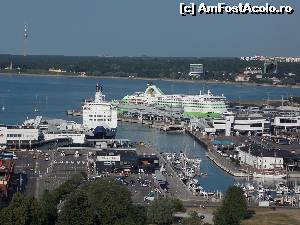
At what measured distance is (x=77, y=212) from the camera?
309 inches

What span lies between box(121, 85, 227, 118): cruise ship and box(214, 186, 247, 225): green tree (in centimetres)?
1293

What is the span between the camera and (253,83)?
41719mm

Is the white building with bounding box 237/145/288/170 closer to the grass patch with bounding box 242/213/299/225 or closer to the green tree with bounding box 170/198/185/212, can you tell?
the grass patch with bounding box 242/213/299/225

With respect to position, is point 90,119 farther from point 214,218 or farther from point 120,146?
point 214,218

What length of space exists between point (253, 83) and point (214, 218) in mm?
33338

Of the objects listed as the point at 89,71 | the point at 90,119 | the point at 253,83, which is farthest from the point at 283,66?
the point at 90,119

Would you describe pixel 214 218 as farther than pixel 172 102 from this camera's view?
No

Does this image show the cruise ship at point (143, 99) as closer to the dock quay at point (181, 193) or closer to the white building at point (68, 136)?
the white building at point (68, 136)

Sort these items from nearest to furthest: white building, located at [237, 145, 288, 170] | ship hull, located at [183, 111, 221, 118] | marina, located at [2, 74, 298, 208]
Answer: marina, located at [2, 74, 298, 208]
white building, located at [237, 145, 288, 170]
ship hull, located at [183, 111, 221, 118]

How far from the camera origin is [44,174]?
12.0m

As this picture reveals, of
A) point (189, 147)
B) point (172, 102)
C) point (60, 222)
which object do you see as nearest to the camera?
point (60, 222)

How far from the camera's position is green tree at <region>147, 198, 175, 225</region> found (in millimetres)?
8656

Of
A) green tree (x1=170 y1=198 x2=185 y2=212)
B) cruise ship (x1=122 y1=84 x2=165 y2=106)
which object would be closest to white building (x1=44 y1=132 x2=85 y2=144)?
green tree (x1=170 y1=198 x2=185 y2=212)

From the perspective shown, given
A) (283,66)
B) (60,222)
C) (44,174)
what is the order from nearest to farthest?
(60,222), (44,174), (283,66)
